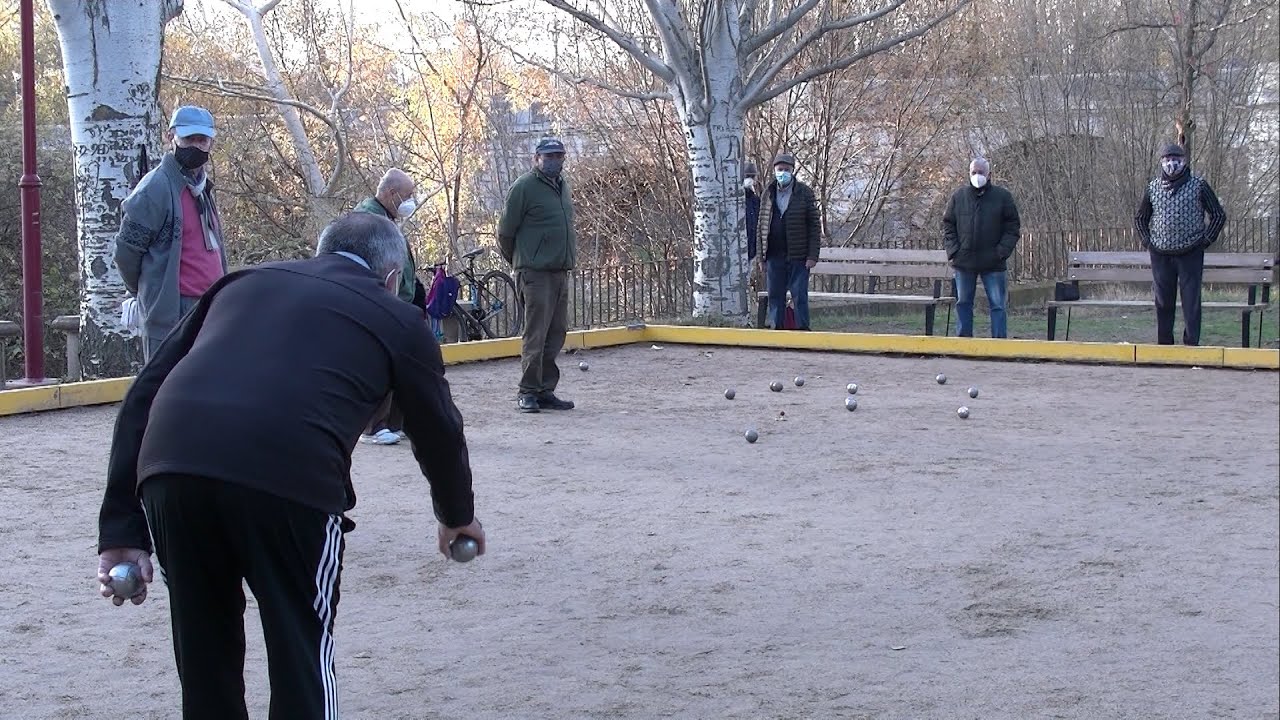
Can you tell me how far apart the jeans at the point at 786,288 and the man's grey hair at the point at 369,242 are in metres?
12.0

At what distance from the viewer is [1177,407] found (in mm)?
10680

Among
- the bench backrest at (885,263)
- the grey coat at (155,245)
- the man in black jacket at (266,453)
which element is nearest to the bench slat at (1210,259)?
the bench backrest at (885,263)

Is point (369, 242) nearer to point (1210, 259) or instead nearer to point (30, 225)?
point (30, 225)

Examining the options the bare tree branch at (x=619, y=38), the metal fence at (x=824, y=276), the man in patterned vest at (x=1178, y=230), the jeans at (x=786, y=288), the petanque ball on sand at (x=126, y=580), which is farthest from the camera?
the metal fence at (x=824, y=276)

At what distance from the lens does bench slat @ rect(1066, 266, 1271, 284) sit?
48.6ft

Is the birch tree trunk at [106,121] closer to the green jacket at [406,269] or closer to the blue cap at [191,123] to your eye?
the green jacket at [406,269]

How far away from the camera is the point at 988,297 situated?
14609 mm

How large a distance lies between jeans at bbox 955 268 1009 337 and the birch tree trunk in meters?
7.28

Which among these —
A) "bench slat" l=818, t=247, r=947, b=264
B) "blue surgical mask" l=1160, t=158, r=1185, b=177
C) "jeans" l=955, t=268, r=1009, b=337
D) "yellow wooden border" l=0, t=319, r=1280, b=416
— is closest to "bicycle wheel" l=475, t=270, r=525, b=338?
"yellow wooden border" l=0, t=319, r=1280, b=416

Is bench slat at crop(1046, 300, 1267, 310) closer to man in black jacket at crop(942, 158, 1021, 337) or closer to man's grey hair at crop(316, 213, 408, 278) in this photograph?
man in black jacket at crop(942, 158, 1021, 337)

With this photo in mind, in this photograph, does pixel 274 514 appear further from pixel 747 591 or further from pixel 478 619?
pixel 747 591

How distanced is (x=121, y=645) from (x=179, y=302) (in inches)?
90.3

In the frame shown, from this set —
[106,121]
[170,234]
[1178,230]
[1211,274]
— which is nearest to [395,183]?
[170,234]

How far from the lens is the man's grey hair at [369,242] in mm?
3633
